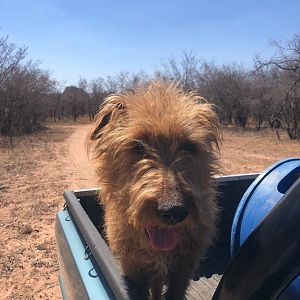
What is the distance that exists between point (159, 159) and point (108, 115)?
559 millimetres

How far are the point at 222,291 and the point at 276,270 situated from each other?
186 mm

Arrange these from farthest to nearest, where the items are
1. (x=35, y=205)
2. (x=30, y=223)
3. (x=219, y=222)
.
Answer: (x=35, y=205), (x=30, y=223), (x=219, y=222)

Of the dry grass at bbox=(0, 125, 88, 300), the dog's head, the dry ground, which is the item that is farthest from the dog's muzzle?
the dry grass at bbox=(0, 125, 88, 300)

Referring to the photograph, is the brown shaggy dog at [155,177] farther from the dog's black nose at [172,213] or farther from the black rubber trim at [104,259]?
the black rubber trim at [104,259]

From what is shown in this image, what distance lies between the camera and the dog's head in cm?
195

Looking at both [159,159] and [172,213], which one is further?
[159,159]

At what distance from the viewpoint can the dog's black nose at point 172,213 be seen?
1838mm

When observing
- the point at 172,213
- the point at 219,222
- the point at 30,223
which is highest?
the point at 172,213

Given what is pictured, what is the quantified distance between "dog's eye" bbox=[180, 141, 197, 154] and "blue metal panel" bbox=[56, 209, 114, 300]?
0.77m

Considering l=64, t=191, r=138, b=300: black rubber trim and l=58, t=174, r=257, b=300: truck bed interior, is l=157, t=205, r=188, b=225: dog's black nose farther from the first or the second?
l=58, t=174, r=257, b=300: truck bed interior

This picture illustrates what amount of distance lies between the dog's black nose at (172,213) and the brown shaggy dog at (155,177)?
37mm

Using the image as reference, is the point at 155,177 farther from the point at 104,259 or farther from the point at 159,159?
the point at 104,259

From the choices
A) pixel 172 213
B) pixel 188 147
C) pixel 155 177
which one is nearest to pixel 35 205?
pixel 188 147

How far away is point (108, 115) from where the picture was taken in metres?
2.60
